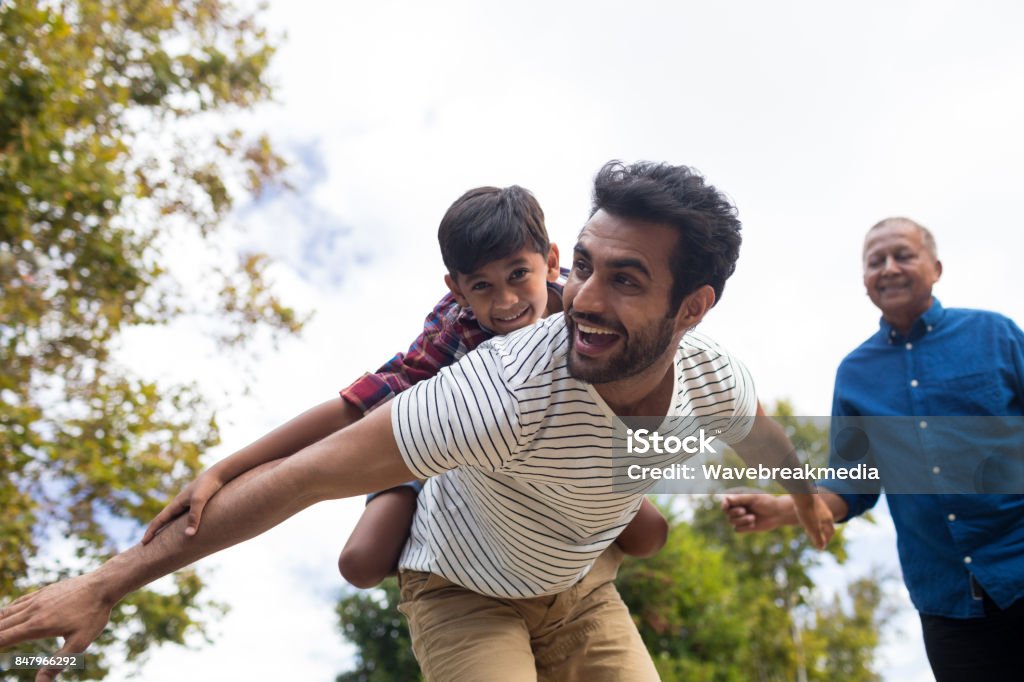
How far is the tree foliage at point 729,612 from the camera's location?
9.85m

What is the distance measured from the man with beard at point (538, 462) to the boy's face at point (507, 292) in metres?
0.53

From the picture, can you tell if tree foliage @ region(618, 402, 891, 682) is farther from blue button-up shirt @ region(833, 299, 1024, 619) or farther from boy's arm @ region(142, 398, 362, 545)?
boy's arm @ region(142, 398, 362, 545)

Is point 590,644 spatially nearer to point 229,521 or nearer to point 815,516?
point 815,516

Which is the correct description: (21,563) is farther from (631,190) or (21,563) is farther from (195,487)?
(631,190)

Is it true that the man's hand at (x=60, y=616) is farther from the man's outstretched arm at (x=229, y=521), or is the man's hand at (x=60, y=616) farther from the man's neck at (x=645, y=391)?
the man's neck at (x=645, y=391)

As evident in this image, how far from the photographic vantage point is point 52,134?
5.52m

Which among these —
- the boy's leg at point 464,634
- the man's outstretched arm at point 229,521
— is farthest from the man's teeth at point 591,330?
the boy's leg at point 464,634

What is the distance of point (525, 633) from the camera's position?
2.61 metres

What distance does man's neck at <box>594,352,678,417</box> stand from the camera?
222 centimetres

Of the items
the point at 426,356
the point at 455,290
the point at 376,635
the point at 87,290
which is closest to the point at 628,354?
the point at 426,356

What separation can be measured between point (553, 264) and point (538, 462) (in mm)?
1085

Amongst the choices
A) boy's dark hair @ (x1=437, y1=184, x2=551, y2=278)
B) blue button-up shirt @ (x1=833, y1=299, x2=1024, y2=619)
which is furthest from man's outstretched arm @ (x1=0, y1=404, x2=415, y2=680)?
blue button-up shirt @ (x1=833, y1=299, x2=1024, y2=619)

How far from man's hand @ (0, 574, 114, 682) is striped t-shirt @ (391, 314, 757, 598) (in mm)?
804

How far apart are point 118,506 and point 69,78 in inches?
107
